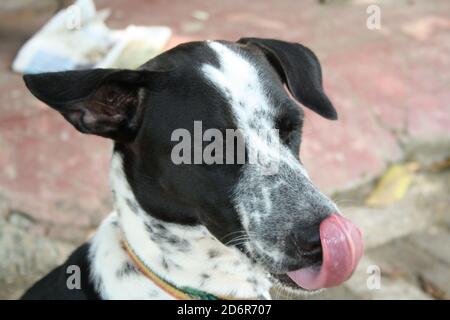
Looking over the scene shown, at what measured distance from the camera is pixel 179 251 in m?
2.67

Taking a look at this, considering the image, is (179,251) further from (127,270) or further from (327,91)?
(327,91)

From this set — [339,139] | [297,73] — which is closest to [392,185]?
[339,139]

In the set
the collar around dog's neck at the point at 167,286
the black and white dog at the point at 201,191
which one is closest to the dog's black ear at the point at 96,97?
the black and white dog at the point at 201,191

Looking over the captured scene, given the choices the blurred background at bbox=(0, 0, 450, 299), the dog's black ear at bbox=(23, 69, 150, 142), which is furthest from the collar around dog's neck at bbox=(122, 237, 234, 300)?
the blurred background at bbox=(0, 0, 450, 299)

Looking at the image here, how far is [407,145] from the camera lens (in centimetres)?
475

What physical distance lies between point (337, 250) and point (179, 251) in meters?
0.65

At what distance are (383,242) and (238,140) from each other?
6.86ft

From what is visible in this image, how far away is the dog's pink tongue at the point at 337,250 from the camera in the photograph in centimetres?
227

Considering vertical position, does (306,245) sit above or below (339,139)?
above

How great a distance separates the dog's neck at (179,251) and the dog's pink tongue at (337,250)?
40 cm

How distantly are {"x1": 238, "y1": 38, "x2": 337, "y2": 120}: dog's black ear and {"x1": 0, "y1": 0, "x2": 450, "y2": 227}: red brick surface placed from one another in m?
1.65

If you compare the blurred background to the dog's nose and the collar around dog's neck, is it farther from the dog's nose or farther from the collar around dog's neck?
the dog's nose

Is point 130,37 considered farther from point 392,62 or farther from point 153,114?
point 153,114

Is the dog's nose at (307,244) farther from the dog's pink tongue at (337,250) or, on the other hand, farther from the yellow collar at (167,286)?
the yellow collar at (167,286)
